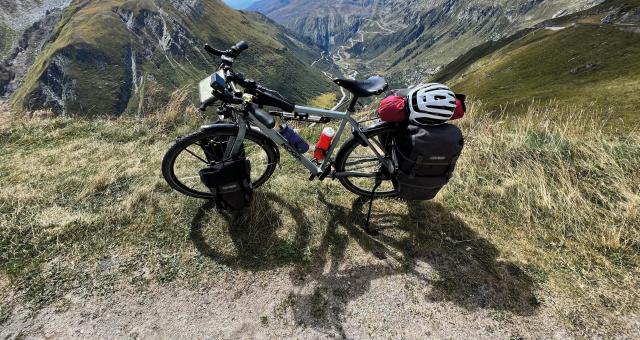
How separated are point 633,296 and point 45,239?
8.44 meters

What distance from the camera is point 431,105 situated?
5340mm

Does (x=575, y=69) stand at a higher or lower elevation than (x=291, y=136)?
lower

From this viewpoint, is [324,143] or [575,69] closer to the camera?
[324,143]

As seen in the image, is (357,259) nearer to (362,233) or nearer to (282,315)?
(362,233)

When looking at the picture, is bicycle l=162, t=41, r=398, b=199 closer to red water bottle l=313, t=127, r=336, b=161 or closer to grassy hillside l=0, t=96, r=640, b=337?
red water bottle l=313, t=127, r=336, b=161

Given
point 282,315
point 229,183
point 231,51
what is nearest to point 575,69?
point 231,51

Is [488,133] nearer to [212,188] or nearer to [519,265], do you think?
[519,265]

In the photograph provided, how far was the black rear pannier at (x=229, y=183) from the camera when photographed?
5.73 meters

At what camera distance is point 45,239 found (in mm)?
5453

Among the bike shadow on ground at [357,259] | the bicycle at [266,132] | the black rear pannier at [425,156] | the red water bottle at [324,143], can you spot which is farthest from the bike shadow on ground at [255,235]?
the black rear pannier at [425,156]

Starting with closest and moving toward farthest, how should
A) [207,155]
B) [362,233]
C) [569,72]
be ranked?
[362,233]
[207,155]
[569,72]

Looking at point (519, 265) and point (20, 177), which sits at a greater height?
point (20, 177)

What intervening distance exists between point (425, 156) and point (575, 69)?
135 m

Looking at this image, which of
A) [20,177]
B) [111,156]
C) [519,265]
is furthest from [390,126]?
[20,177]
